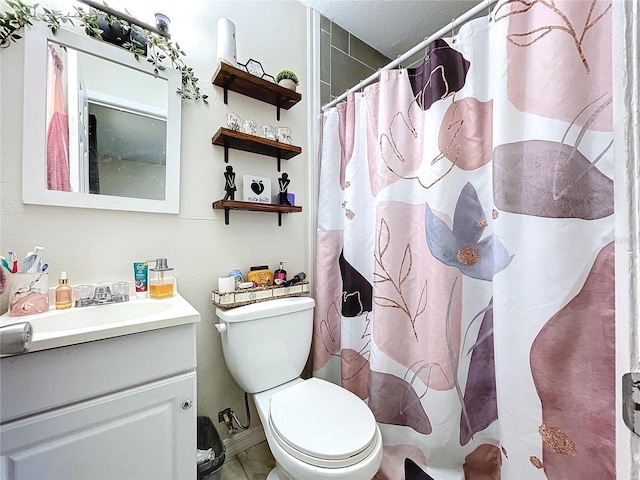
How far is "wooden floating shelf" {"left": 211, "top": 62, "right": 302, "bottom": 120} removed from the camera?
3.70 feet

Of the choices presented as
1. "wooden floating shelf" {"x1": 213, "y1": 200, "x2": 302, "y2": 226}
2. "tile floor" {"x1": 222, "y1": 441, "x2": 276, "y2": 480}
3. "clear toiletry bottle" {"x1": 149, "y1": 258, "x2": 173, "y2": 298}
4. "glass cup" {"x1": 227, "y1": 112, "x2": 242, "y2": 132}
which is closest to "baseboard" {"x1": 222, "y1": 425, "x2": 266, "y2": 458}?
"tile floor" {"x1": 222, "y1": 441, "x2": 276, "y2": 480}

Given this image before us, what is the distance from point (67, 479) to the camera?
0.63 metres

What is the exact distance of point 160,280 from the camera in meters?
1.00

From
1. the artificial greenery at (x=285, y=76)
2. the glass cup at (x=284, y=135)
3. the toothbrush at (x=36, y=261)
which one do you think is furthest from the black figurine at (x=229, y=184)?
the toothbrush at (x=36, y=261)

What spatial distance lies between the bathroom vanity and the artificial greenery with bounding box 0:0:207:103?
0.92 meters

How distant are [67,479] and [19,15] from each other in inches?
53.4

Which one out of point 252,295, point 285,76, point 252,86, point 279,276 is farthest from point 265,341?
point 285,76

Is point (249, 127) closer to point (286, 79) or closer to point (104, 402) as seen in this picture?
point (286, 79)

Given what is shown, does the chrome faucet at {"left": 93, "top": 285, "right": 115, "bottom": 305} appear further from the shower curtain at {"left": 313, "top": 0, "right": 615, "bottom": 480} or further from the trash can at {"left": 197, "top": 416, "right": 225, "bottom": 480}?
the shower curtain at {"left": 313, "top": 0, "right": 615, "bottom": 480}

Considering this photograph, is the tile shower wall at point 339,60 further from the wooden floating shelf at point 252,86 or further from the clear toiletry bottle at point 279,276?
the clear toiletry bottle at point 279,276

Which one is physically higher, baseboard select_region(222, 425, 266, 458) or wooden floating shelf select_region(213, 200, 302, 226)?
wooden floating shelf select_region(213, 200, 302, 226)

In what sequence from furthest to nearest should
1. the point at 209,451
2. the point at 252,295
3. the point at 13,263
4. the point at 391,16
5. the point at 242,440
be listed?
the point at 391,16
the point at 242,440
the point at 252,295
the point at 209,451
the point at 13,263

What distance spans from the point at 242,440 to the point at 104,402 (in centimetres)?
86

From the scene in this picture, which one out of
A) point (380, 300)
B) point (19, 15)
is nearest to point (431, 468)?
point (380, 300)
